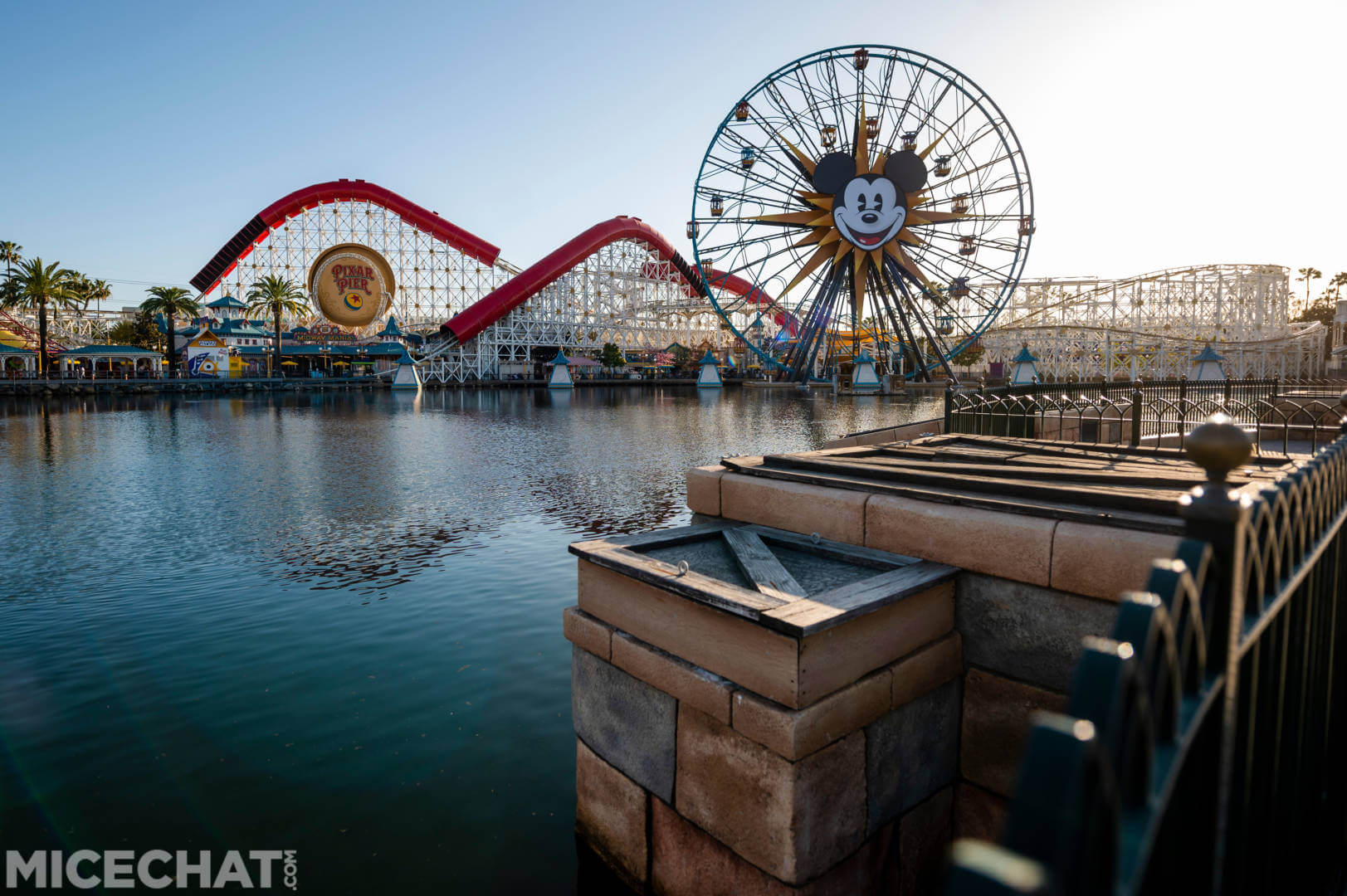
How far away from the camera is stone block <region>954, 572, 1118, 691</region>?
3.48m

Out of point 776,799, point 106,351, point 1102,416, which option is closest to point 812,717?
point 776,799

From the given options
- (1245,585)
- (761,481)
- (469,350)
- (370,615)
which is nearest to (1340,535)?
(1245,585)

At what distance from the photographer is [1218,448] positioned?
1.44m

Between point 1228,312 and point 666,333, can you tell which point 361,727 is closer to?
point 666,333

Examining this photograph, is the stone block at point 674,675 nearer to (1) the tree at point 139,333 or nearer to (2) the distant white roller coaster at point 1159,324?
(2) the distant white roller coaster at point 1159,324

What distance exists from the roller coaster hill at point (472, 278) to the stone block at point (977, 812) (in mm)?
63386

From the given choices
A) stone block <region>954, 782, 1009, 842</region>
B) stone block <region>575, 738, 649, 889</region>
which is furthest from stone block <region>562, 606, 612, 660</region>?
stone block <region>954, 782, 1009, 842</region>

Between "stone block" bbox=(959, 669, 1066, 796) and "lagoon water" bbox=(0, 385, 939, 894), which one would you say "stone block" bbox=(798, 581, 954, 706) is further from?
"lagoon water" bbox=(0, 385, 939, 894)

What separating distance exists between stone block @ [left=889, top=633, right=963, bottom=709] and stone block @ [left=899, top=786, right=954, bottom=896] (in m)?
0.62

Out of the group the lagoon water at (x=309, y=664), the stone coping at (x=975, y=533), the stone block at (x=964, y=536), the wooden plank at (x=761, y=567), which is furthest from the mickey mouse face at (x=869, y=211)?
the stone block at (x=964, y=536)

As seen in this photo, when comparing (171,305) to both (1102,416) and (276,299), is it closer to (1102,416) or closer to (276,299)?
(276,299)

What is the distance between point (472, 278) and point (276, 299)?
17.8 metres

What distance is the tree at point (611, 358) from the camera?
78.6 metres

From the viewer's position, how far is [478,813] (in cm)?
478
